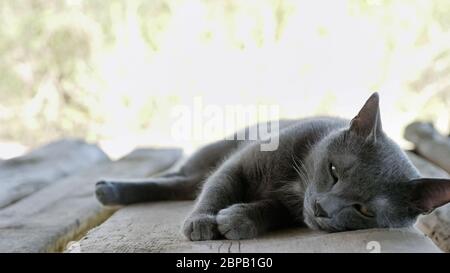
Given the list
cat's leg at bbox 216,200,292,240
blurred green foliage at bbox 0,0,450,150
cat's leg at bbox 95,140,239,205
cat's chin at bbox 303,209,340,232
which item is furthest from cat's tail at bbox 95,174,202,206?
blurred green foliage at bbox 0,0,450,150

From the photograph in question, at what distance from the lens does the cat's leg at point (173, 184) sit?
1700 mm

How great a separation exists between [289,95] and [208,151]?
1209 mm

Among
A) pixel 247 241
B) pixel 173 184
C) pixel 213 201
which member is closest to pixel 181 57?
pixel 173 184

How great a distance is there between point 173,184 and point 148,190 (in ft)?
0.31

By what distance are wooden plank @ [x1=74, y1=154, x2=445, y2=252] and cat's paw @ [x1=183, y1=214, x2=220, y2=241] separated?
20 mm

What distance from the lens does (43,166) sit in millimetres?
2195

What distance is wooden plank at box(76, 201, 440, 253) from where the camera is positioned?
1.08 metres

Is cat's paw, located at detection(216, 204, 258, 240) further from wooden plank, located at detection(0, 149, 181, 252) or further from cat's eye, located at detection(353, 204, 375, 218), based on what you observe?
wooden plank, located at detection(0, 149, 181, 252)

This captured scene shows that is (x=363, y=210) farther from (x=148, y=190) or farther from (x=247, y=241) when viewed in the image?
(x=148, y=190)

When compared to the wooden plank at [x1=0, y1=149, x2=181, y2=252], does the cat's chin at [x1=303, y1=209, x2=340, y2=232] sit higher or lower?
higher
